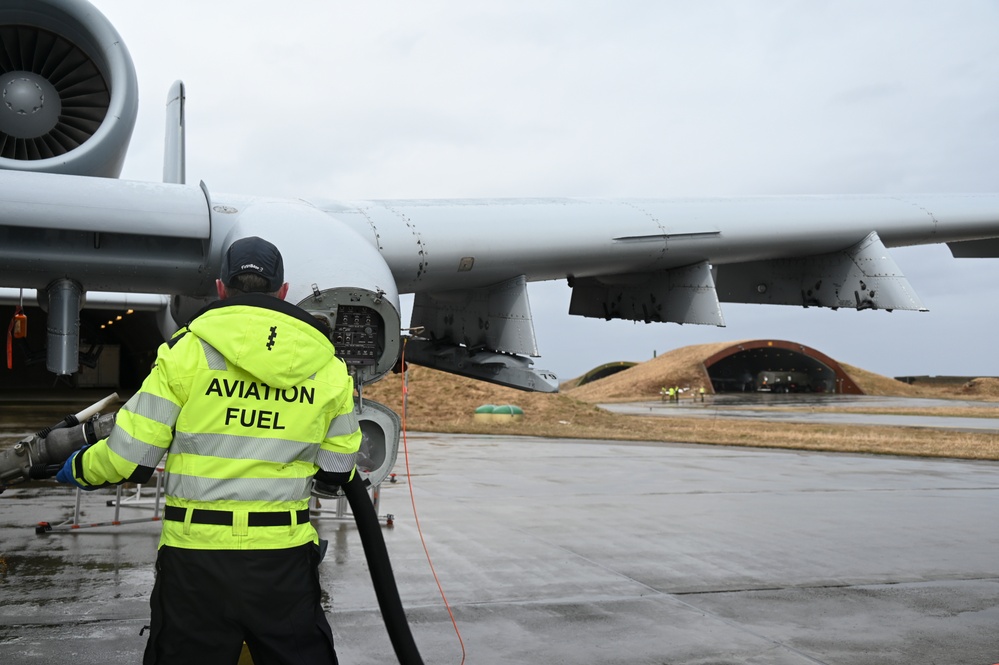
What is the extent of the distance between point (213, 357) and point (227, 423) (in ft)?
0.75

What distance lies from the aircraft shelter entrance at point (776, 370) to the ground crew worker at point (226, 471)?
61061 millimetres

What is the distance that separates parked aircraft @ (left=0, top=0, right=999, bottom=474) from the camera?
192 inches

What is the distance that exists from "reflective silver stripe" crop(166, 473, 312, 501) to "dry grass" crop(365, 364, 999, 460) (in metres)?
17.1

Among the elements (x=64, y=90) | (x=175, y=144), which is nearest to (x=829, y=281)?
(x=64, y=90)

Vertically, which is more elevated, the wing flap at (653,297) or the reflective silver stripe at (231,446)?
the wing flap at (653,297)

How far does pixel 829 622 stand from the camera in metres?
5.50

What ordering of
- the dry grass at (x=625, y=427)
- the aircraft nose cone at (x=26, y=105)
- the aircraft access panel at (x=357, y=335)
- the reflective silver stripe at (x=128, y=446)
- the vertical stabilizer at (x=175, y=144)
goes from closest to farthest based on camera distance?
1. the reflective silver stripe at (x=128, y=446)
2. the aircraft access panel at (x=357, y=335)
3. the aircraft nose cone at (x=26, y=105)
4. the vertical stabilizer at (x=175, y=144)
5. the dry grass at (x=625, y=427)

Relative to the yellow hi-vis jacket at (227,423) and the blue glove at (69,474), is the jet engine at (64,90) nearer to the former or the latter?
the blue glove at (69,474)

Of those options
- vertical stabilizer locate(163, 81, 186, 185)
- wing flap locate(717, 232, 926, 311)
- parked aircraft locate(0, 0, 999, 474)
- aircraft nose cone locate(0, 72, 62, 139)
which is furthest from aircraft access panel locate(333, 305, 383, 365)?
vertical stabilizer locate(163, 81, 186, 185)

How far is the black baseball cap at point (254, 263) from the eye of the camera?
315cm

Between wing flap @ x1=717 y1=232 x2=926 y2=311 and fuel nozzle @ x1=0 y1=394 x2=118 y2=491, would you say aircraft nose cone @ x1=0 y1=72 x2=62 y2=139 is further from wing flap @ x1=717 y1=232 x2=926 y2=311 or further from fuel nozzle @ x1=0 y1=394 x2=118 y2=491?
wing flap @ x1=717 y1=232 x2=926 y2=311

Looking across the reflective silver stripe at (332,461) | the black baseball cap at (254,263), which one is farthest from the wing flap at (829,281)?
the black baseball cap at (254,263)

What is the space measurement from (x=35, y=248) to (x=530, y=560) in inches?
173

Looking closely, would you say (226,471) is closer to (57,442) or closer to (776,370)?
(57,442)
